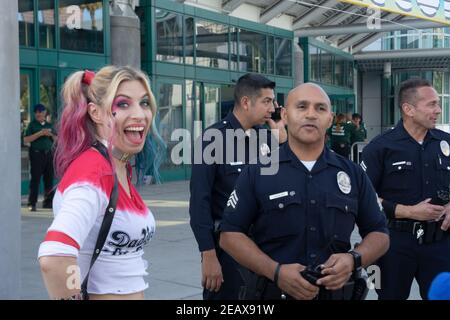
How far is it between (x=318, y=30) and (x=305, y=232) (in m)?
20.7

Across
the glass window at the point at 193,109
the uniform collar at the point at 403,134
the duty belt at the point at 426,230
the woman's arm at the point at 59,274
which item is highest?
the glass window at the point at 193,109

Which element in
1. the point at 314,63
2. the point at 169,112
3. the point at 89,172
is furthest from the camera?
the point at 314,63

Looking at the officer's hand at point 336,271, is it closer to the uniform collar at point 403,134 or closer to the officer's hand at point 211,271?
the officer's hand at point 211,271

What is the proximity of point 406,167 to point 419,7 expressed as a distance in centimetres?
1508

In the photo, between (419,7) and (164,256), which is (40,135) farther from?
(419,7)

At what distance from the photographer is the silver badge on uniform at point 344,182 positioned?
119 inches

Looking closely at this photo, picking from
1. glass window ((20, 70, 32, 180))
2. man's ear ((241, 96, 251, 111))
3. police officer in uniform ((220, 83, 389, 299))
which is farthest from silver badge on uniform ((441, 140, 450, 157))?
glass window ((20, 70, 32, 180))

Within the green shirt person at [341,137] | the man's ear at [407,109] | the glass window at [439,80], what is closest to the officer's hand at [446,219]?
the man's ear at [407,109]

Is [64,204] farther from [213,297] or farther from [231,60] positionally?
[231,60]

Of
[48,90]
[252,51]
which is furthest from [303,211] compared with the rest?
[252,51]

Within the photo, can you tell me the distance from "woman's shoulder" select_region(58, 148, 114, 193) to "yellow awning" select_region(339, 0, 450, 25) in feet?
47.1

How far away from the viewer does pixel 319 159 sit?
309 cm

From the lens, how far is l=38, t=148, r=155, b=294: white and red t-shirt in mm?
2127

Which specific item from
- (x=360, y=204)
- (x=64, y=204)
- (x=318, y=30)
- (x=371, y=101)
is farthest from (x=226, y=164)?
(x=371, y=101)
